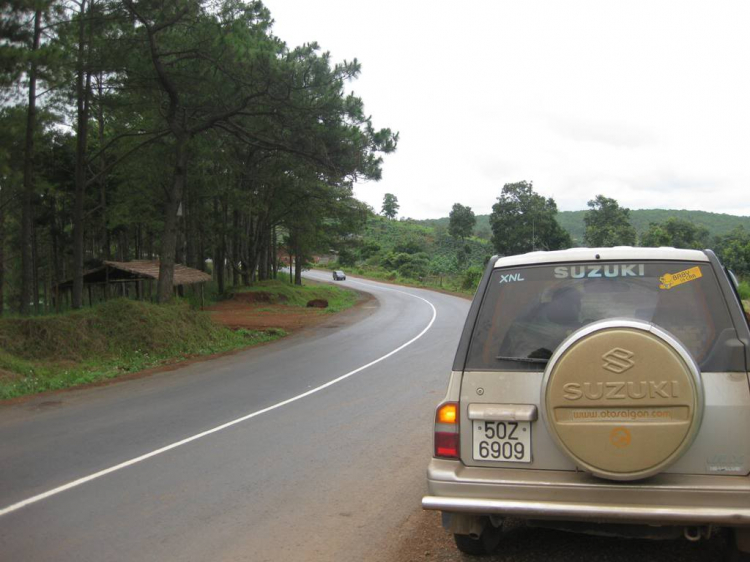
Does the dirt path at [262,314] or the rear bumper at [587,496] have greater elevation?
the rear bumper at [587,496]

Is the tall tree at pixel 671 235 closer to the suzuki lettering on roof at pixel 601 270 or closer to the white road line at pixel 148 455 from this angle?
the white road line at pixel 148 455

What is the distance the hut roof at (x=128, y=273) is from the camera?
27.7 metres

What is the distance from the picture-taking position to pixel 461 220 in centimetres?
9981

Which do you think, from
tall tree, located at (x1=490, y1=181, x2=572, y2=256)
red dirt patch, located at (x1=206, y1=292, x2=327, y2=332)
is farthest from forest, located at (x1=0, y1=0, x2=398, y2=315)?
tall tree, located at (x1=490, y1=181, x2=572, y2=256)

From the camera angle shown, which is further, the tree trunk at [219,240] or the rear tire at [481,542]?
the tree trunk at [219,240]

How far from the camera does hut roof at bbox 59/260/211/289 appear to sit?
27677 mm

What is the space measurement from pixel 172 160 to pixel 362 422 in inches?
977

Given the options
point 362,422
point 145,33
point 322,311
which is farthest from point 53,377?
point 322,311

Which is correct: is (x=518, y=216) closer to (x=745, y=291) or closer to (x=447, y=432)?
(x=745, y=291)

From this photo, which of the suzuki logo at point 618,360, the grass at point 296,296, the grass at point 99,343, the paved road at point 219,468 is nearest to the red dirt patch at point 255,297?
the grass at point 296,296

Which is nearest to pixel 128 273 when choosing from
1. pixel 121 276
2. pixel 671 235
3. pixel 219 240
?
pixel 121 276

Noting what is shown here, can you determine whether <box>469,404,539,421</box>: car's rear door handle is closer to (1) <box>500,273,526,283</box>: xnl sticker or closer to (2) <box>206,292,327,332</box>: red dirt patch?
(1) <box>500,273,526,283</box>: xnl sticker

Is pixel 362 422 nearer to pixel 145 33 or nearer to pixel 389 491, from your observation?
pixel 389 491

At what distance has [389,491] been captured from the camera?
18.8 feet
